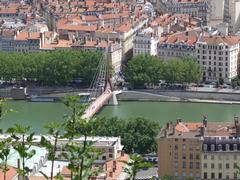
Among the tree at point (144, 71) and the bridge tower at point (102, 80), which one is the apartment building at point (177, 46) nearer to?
the tree at point (144, 71)

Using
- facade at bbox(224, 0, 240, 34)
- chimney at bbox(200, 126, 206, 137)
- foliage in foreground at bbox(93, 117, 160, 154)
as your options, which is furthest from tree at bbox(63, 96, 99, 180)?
facade at bbox(224, 0, 240, 34)

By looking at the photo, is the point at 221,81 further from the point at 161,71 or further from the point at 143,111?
the point at 143,111

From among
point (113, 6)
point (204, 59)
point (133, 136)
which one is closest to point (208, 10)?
point (113, 6)

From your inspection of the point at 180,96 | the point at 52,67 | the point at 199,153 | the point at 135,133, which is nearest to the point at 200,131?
the point at 199,153

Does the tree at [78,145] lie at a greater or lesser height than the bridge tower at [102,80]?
greater

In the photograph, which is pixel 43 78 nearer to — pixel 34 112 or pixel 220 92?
pixel 34 112

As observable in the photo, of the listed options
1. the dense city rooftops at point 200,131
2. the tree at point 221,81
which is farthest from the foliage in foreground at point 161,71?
the dense city rooftops at point 200,131
